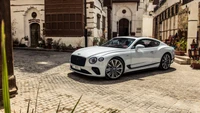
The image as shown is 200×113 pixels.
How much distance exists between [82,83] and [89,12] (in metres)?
12.2

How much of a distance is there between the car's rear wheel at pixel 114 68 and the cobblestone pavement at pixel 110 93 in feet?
0.77

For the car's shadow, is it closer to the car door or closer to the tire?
the car door

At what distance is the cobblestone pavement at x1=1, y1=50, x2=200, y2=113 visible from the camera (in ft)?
14.8

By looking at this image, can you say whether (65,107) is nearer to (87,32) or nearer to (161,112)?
(161,112)

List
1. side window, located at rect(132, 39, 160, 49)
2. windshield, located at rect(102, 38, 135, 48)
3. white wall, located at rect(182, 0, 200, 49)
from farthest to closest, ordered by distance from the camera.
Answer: white wall, located at rect(182, 0, 200, 49) < side window, located at rect(132, 39, 160, 49) < windshield, located at rect(102, 38, 135, 48)

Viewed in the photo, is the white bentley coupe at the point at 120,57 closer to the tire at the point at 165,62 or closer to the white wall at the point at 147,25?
the tire at the point at 165,62

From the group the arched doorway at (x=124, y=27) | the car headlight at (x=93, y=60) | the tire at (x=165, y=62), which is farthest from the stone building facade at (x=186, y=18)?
the arched doorway at (x=124, y=27)

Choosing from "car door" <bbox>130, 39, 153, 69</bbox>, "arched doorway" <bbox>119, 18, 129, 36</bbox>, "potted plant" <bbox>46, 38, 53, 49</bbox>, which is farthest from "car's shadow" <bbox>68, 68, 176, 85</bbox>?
"arched doorway" <bbox>119, 18, 129, 36</bbox>

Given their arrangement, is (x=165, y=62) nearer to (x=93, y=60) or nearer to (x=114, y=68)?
(x=114, y=68)

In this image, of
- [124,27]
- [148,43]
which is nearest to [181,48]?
[148,43]

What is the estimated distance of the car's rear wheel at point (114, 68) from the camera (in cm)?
704

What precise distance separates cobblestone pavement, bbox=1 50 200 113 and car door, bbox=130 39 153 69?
418 mm

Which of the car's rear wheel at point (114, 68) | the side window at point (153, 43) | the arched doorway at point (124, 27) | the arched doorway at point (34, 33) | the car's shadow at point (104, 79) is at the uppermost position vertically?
the arched doorway at point (124, 27)

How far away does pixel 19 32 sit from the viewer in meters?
19.5
